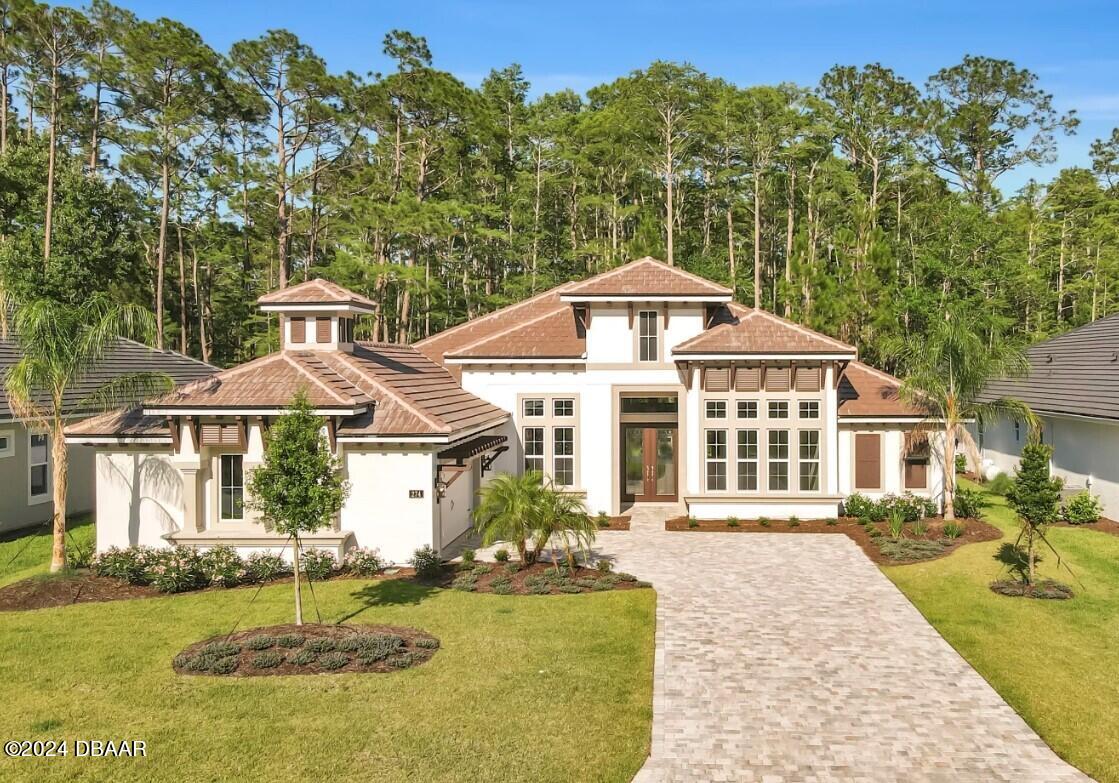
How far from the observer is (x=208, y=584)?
634 inches

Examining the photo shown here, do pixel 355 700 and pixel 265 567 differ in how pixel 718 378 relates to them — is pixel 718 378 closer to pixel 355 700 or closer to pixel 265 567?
pixel 265 567

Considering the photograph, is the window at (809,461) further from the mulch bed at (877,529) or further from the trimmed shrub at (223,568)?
the trimmed shrub at (223,568)

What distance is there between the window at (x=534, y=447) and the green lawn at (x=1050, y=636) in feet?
34.1

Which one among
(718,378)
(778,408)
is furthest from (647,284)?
(778,408)

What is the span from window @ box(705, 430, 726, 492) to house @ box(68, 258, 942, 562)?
45 mm

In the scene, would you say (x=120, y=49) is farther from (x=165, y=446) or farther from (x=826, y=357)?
(x=826, y=357)

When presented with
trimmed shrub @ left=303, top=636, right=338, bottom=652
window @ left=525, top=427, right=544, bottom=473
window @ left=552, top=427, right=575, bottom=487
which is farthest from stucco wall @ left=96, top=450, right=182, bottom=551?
window @ left=552, top=427, right=575, bottom=487

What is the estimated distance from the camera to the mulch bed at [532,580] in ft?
50.9

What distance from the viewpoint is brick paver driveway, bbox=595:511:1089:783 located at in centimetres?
839

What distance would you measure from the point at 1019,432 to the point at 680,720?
24.7 m

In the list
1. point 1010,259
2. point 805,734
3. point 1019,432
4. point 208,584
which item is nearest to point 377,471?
point 208,584

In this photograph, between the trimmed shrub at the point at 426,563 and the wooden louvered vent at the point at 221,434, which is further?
the wooden louvered vent at the point at 221,434

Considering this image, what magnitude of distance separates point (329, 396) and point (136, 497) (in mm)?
5205

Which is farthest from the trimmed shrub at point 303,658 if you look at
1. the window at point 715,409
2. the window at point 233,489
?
the window at point 715,409
